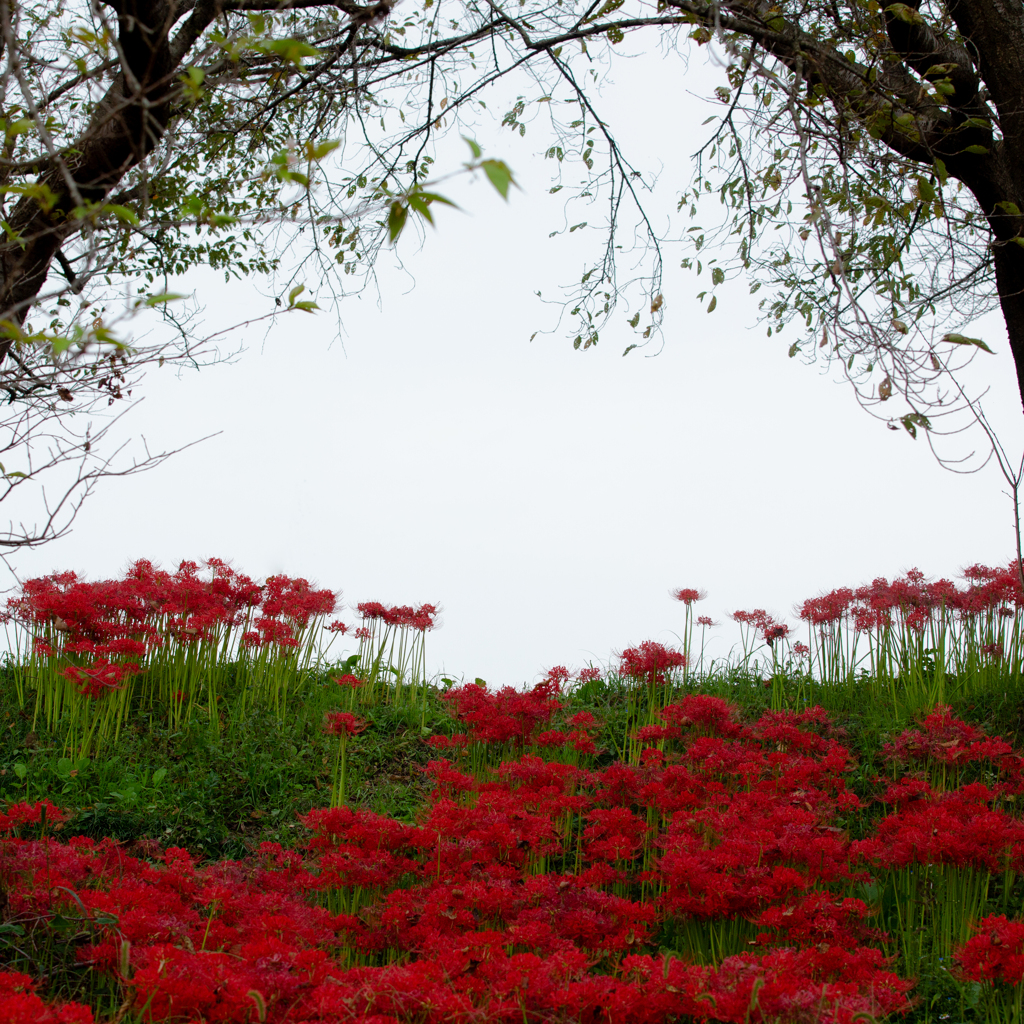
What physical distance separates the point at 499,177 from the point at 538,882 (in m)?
2.30

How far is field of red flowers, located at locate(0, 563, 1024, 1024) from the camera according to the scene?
7.65 ft

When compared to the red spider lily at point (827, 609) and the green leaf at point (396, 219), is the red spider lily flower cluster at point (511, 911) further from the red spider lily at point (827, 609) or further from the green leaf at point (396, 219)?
the red spider lily at point (827, 609)

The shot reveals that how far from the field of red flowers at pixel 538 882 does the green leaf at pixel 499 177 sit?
5.98ft

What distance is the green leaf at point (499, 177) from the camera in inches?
67.5

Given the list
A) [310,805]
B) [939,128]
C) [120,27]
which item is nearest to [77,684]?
[310,805]

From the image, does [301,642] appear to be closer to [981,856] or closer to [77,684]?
[77,684]

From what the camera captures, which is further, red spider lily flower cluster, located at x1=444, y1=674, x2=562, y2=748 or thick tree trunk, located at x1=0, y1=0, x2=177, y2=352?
red spider lily flower cluster, located at x1=444, y1=674, x2=562, y2=748

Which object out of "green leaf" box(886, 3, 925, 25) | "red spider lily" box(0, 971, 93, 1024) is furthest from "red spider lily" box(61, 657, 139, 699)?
"green leaf" box(886, 3, 925, 25)

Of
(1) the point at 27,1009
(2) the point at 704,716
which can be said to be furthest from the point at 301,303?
(2) the point at 704,716

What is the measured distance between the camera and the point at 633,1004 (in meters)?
2.29

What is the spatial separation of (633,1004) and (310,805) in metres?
3.15

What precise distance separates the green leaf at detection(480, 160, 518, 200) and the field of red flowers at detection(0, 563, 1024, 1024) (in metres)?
1.82

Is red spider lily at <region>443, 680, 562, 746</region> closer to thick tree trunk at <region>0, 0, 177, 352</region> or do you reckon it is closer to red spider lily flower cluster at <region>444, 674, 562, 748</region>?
red spider lily flower cluster at <region>444, 674, 562, 748</region>

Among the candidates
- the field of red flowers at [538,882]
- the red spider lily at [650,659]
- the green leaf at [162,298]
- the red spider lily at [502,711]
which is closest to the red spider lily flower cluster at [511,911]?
the field of red flowers at [538,882]
